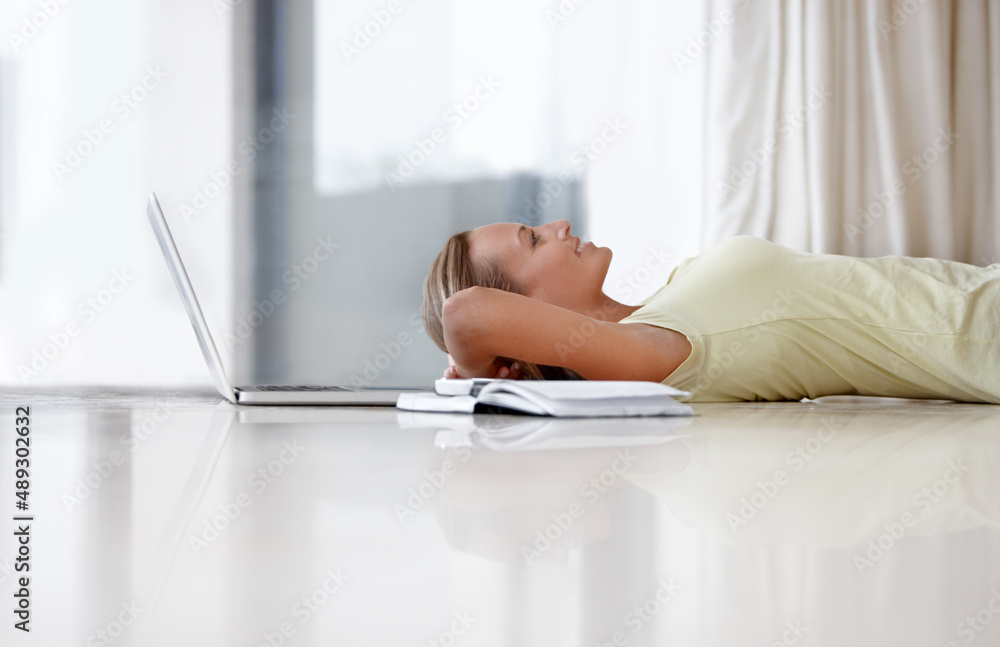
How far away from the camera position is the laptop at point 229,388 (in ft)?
4.71

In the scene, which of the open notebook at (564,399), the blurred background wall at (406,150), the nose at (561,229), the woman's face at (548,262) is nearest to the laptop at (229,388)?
the open notebook at (564,399)

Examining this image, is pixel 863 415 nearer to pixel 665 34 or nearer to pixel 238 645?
pixel 238 645

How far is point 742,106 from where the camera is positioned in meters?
2.37

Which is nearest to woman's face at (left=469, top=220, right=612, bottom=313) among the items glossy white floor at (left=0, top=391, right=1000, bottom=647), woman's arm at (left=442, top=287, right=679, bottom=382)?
woman's arm at (left=442, top=287, right=679, bottom=382)

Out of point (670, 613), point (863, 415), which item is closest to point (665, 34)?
point (863, 415)

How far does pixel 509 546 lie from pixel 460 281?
4.41ft

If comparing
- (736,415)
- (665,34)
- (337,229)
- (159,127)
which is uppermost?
(665,34)

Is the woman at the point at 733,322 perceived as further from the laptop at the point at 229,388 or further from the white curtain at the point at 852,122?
the white curtain at the point at 852,122

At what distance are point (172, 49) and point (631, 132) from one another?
54.6 inches

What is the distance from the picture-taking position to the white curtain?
7.67 ft

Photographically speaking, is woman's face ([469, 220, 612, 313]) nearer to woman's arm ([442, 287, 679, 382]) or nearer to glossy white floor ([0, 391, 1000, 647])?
woman's arm ([442, 287, 679, 382])

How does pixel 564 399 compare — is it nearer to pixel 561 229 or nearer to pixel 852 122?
pixel 561 229

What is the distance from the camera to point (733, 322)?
4.83ft

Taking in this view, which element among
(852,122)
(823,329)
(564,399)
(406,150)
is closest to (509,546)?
(564,399)
